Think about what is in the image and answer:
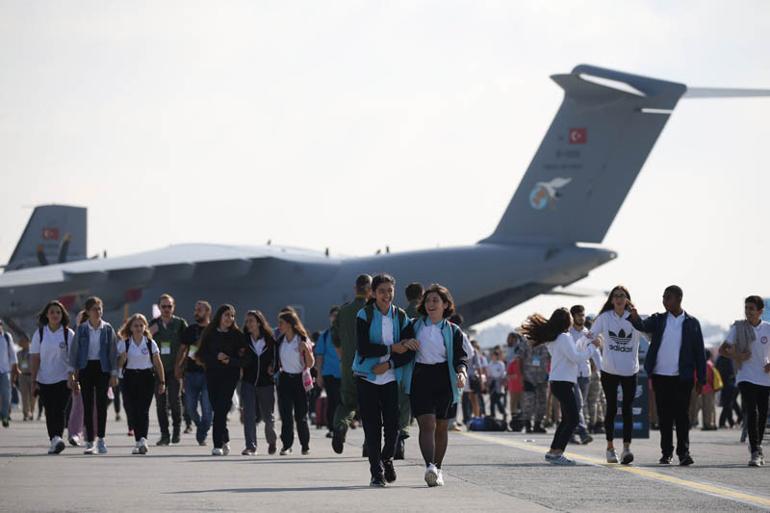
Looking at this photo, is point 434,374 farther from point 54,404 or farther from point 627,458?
point 54,404

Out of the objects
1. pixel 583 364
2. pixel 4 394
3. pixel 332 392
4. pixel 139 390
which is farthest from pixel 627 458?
pixel 4 394

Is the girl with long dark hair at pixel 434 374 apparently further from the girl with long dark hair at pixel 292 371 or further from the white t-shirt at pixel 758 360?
the girl with long dark hair at pixel 292 371

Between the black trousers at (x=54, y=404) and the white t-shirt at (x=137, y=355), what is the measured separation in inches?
27.5

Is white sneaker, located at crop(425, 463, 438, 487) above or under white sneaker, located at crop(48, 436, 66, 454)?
under

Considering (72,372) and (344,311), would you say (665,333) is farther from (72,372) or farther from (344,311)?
(72,372)

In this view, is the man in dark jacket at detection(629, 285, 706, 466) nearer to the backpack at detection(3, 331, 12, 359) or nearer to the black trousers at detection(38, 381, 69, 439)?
the black trousers at detection(38, 381, 69, 439)

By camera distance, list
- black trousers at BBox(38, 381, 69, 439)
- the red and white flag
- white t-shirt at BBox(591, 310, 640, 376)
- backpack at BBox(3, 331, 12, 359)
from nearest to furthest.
Result: white t-shirt at BBox(591, 310, 640, 376), black trousers at BBox(38, 381, 69, 439), backpack at BBox(3, 331, 12, 359), the red and white flag

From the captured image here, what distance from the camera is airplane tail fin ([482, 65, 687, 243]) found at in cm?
3094

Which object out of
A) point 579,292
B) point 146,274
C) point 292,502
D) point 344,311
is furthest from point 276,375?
point 579,292

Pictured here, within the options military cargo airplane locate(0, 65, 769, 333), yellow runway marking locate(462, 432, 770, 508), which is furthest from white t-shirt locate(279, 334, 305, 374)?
military cargo airplane locate(0, 65, 769, 333)

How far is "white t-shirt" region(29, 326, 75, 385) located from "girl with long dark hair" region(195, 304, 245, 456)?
54.8 inches

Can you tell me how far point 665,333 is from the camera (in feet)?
45.9

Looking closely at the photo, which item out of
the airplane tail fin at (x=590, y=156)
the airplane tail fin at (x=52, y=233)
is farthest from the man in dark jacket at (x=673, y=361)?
the airplane tail fin at (x=52, y=233)

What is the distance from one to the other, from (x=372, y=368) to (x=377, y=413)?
0.41m
